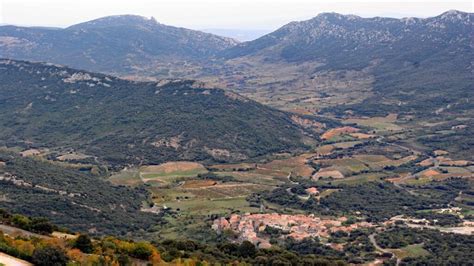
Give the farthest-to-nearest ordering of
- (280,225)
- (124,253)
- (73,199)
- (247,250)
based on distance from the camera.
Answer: (73,199), (280,225), (247,250), (124,253)

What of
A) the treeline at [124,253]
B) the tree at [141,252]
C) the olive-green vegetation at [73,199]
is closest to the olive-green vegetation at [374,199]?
the olive-green vegetation at [73,199]

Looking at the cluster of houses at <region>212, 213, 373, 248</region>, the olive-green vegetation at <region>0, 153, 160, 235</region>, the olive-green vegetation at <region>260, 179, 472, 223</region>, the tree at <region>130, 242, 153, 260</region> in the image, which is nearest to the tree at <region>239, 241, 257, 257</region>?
the tree at <region>130, 242, 153, 260</region>

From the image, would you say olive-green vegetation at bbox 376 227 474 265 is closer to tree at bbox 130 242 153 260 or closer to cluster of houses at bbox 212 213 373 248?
cluster of houses at bbox 212 213 373 248

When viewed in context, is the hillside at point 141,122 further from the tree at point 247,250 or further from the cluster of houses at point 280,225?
the tree at point 247,250

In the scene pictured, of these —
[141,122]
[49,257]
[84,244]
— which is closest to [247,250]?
[84,244]

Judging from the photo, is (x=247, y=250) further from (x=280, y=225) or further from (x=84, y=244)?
(x=280, y=225)

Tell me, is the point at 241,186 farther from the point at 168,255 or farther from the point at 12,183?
the point at 168,255

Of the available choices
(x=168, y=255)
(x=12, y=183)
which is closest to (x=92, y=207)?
(x=12, y=183)
